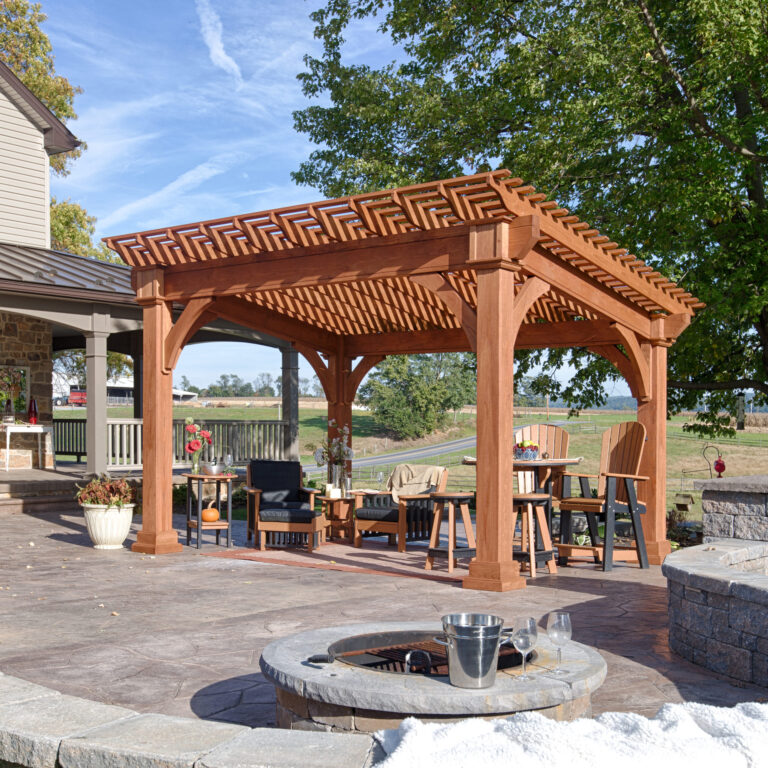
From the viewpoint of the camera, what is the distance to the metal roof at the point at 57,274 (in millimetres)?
12055

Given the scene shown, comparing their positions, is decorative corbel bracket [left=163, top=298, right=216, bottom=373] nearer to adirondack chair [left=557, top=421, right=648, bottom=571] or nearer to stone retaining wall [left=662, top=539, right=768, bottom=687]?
adirondack chair [left=557, top=421, right=648, bottom=571]

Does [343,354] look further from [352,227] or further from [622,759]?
[622,759]

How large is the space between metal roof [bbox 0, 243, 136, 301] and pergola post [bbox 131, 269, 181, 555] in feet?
11.1

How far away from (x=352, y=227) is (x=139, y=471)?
8.76 meters

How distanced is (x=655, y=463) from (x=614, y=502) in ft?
4.09

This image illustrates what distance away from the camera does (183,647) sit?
197 inches

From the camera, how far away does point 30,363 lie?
14.8 meters

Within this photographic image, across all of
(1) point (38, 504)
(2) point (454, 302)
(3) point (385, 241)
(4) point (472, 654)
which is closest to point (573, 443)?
(1) point (38, 504)

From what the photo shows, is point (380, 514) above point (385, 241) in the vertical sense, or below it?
below

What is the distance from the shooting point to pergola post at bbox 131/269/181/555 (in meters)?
9.19

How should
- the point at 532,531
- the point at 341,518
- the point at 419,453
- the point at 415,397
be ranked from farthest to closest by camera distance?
1. the point at 415,397
2. the point at 419,453
3. the point at 341,518
4. the point at 532,531

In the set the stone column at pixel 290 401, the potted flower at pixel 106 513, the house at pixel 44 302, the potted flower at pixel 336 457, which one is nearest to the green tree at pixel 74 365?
the house at pixel 44 302

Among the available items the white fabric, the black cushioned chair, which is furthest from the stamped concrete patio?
the white fabric

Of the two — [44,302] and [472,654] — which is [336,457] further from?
[472,654]
